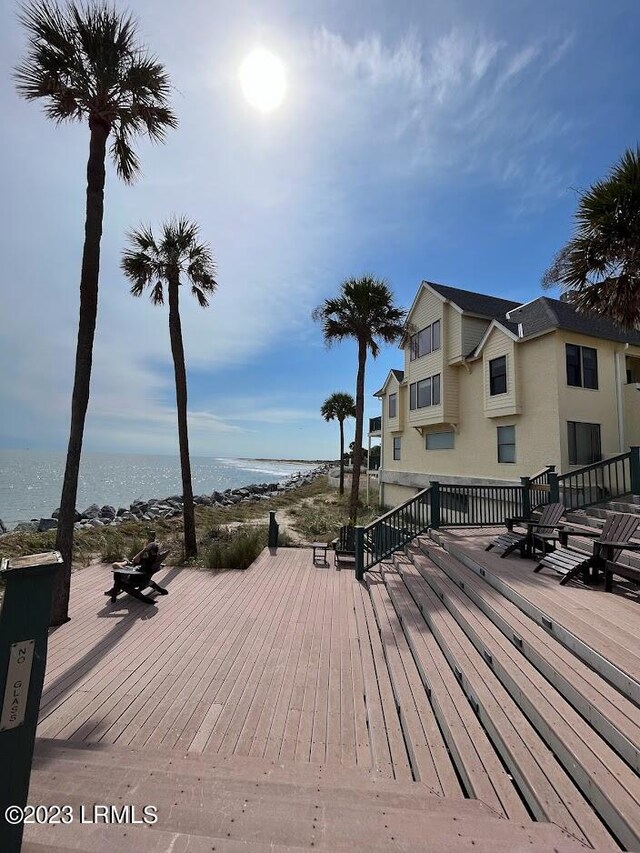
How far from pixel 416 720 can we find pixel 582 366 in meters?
13.2

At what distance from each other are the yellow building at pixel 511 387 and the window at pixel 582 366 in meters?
0.03

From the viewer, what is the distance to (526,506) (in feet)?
31.3

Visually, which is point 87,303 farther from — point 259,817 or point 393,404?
point 393,404

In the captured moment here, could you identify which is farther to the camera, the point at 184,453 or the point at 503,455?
the point at 503,455

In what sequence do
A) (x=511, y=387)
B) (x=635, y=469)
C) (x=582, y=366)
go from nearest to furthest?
(x=635, y=469)
(x=582, y=366)
(x=511, y=387)

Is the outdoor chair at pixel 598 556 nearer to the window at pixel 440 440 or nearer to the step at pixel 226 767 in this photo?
the step at pixel 226 767

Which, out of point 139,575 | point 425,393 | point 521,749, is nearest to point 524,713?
point 521,749

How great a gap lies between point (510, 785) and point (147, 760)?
2546 mm

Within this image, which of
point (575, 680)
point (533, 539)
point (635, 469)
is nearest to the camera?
point (575, 680)

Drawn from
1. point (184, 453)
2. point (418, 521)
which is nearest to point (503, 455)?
point (418, 521)

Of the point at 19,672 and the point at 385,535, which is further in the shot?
the point at 385,535

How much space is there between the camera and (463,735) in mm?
2932

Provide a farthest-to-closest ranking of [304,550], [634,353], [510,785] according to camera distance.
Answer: [634,353] → [304,550] → [510,785]

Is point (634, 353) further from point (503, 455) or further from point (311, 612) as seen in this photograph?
point (311, 612)
